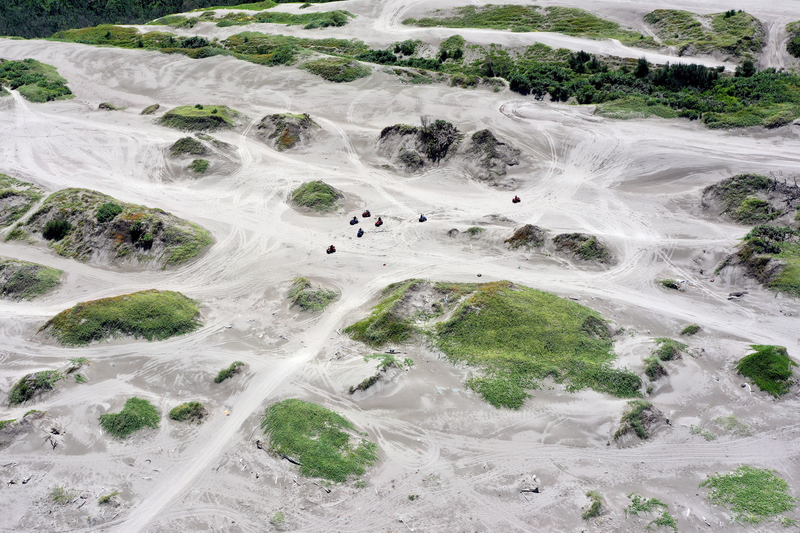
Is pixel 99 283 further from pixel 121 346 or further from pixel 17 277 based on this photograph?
pixel 121 346

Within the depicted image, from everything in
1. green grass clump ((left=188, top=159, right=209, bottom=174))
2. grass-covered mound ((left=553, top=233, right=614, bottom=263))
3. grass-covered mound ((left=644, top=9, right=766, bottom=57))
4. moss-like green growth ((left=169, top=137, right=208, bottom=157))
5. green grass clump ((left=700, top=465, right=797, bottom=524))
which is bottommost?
green grass clump ((left=700, top=465, right=797, bottom=524))

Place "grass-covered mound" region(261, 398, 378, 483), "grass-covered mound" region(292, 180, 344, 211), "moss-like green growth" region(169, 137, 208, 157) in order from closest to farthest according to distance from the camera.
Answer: "grass-covered mound" region(261, 398, 378, 483), "grass-covered mound" region(292, 180, 344, 211), "moss-like green growth" region(169, 137, 208, 157)

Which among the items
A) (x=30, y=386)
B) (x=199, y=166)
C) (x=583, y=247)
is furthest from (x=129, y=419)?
(x=199, y=166)

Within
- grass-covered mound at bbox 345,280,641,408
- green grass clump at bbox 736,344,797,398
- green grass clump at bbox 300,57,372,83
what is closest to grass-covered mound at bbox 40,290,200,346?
grass-covered mound at bbox 345,280,641,408

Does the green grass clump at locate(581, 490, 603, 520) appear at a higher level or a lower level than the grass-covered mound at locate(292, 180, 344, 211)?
lower

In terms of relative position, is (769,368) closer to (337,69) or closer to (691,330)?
(691,330)

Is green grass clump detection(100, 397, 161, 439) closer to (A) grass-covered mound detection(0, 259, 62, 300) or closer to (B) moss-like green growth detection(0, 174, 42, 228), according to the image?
(A) grass-covered mound detection(0, 259, 62, 300)

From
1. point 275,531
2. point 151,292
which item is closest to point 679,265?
point 275,531

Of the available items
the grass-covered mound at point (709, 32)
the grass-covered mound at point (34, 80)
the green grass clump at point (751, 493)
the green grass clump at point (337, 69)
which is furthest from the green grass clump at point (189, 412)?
the grass-covered mound at point (709, 32)
